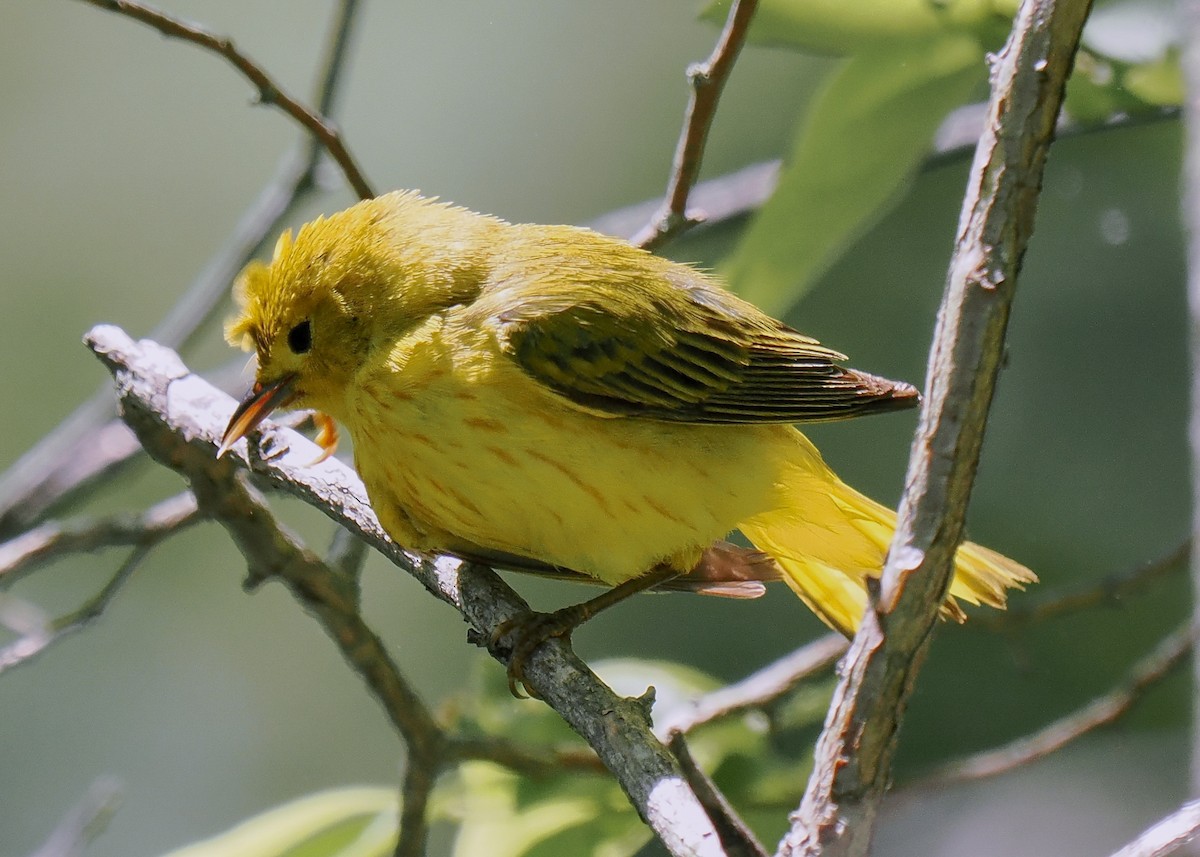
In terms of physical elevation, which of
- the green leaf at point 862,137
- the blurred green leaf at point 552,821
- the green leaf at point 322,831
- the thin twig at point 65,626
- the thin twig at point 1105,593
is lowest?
the green leaf at point 322,831

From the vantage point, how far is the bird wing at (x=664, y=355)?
2166 millimetres

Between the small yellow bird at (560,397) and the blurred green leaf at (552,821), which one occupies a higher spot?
the small yellow bird at (560,397)

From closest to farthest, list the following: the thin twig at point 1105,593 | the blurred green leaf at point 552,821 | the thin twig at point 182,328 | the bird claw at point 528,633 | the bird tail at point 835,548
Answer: the bird claw at point 528,633
the bird tail at point 835,548
the blurred green leaf at point 552,821
the thin twig at point 1105,593
the thin twig at point 182,328

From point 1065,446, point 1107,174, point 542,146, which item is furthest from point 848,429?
point 542,146

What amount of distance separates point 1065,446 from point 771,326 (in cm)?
224

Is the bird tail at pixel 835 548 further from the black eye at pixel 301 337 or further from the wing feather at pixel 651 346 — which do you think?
the black eye at pixel 301 337

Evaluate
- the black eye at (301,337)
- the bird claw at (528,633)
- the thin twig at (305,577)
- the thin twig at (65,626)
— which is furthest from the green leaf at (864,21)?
the thin twig at (65,626)

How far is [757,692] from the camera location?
2.78 m

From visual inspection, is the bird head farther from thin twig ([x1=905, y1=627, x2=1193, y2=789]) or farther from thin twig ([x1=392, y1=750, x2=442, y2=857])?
thin twig ([x1=905, y1=627, x2=1193, y2=789])

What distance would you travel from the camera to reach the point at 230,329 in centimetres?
236

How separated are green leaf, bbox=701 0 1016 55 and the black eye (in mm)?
1025

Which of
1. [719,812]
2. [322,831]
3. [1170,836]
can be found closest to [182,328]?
[322,831]

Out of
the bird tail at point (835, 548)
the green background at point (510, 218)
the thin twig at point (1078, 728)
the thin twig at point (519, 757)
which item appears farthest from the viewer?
the green background at point (510, 218)

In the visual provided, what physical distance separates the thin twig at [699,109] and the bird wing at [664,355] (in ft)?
0.46
